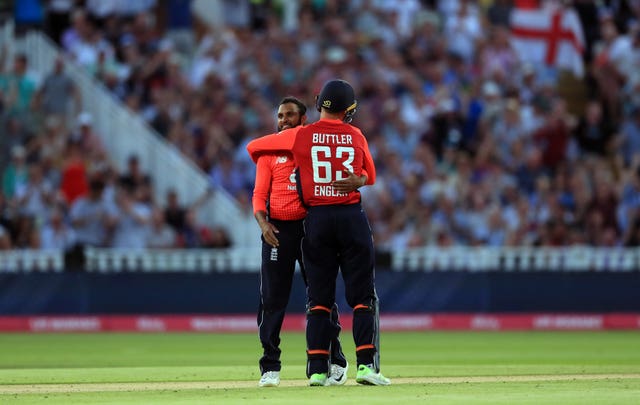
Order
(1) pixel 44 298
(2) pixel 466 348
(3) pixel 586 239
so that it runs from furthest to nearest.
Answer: (3) pixel 586 239 < (1) pixel 44 298 < (2) pixel 466 348

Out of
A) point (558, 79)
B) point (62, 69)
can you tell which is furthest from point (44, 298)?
point (558, 79)

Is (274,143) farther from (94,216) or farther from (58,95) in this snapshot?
(58,95)

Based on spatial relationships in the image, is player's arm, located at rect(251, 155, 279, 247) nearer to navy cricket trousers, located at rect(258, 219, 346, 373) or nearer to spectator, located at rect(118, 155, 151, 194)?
navy cricket trousers, located at rect(258, 219, 346, 373)

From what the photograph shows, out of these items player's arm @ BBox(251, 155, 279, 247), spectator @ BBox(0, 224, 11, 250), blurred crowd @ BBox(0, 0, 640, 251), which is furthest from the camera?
blurred crowd @ BBox(0, 0, 640, 251)

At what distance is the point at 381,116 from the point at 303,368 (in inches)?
441

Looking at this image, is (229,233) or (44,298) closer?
(44,298)

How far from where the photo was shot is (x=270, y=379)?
11.0 m

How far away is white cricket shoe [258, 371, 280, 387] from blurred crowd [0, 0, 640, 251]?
445 inches

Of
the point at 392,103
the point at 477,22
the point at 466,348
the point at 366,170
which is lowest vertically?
the point at 466,348

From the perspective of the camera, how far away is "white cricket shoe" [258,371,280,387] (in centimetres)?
1091

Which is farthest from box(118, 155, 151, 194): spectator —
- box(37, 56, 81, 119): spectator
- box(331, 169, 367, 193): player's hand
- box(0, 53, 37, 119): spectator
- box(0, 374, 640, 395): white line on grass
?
box(331, 169, 367, 193): player's hand

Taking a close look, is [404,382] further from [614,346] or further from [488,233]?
[488,233]

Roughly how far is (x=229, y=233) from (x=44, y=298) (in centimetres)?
338

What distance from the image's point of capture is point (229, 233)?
23516 millimetres
